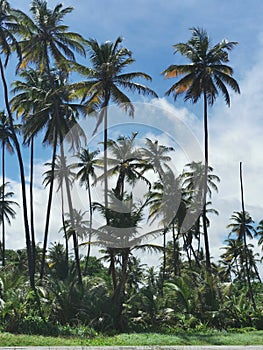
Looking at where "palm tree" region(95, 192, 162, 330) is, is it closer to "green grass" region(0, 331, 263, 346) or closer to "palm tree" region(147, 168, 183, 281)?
"green grass" region(0, 331, 263, 346)

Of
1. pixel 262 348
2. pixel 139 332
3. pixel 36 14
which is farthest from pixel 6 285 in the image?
pixel 36 14

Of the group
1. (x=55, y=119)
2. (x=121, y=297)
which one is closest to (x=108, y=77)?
(x=55, y=119)

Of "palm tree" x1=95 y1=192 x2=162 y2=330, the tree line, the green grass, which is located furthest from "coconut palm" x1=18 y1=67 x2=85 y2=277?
the green grass

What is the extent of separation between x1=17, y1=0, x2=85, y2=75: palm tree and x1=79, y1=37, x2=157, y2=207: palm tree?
5.49 feet

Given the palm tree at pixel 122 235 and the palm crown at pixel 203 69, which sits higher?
the palm crown at pixel 203 69

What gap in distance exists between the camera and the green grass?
14.8 m

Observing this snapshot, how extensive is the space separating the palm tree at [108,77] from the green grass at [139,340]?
12781mm

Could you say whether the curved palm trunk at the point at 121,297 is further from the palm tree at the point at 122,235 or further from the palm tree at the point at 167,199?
the palm tree at the point at 167,199

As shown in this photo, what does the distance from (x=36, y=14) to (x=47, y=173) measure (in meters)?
16.1

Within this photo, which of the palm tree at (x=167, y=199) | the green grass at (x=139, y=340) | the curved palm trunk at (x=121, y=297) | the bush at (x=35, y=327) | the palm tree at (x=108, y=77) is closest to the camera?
the green grass at (x=139, y=340)

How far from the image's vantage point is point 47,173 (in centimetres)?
4134

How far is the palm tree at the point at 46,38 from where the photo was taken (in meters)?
27.9

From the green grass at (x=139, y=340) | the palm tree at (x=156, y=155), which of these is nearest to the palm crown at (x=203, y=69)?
the palm tree at (x=156, y=155)

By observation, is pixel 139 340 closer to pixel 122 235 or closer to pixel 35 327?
pixel 35 327
